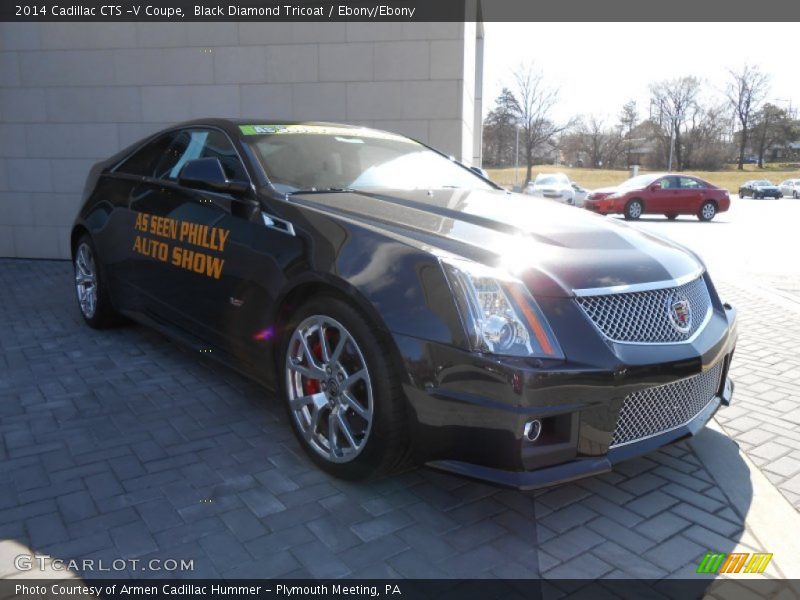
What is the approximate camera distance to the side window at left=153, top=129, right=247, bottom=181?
145 inches

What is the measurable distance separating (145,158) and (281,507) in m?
2.99

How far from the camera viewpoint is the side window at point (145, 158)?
4.55 m

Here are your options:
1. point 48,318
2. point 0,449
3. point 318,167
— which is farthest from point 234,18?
point 0,449

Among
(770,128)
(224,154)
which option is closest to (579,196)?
(224,154)

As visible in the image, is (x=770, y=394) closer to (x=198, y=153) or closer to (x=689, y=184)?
(x=198, y=153)

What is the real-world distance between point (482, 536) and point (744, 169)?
7970 cm

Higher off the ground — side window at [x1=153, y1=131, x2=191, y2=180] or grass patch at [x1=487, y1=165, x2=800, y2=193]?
grass patch at [x1=487, y1=165, x2=800, y2=193]

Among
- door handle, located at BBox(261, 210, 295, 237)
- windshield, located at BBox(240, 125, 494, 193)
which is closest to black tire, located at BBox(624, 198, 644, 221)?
windshield, located at BBox(240, 125, 494, 193)

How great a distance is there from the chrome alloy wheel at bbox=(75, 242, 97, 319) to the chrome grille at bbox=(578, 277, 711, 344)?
4044mm

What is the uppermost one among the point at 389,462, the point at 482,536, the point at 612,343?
the point at 612,343

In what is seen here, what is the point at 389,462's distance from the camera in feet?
8.91

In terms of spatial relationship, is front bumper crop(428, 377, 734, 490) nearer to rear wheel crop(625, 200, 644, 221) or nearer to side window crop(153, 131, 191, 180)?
side window crop(153, 131, 191, 180)

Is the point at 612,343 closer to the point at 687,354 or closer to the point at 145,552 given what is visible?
the point at 687,354

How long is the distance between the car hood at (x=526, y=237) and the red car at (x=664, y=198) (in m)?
17.8
